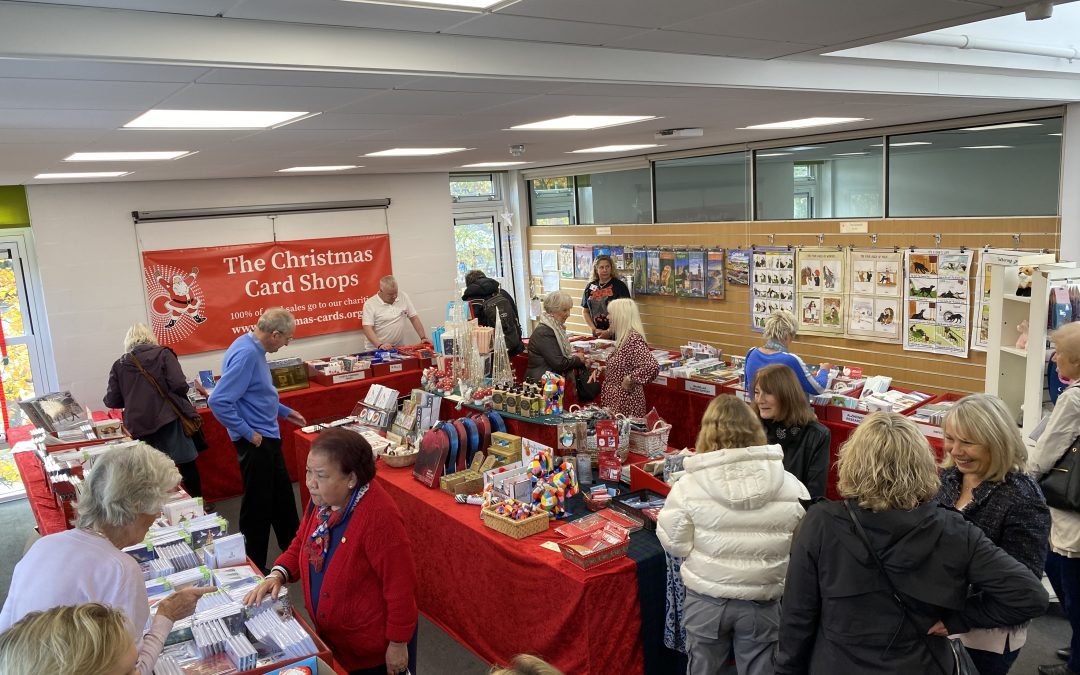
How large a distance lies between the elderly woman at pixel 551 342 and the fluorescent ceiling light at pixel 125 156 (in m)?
2.52

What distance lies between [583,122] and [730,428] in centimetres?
247

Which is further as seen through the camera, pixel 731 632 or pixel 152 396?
pixel 152 396

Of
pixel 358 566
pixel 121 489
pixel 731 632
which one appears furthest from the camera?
pixel 731 632

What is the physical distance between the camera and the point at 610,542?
3.19 metres

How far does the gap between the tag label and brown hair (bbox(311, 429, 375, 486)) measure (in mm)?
3474

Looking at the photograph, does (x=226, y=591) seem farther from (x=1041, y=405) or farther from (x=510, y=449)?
(x=1041, y=405)

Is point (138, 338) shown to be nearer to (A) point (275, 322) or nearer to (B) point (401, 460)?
(A) point (275, 322)

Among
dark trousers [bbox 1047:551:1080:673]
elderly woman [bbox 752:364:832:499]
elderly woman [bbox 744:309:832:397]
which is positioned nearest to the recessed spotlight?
elderly woman [bbox 744:309:832:397]

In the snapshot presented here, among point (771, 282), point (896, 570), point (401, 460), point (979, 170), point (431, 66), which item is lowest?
point (401, 460)

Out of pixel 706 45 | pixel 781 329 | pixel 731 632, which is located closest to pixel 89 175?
pixel 706 45

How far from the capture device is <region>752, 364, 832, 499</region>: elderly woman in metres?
3.37

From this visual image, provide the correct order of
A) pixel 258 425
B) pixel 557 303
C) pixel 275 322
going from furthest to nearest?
1. pixel 557 303
2. pixel 258 425
3. pixel 275 322

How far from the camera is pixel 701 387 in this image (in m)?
5.66

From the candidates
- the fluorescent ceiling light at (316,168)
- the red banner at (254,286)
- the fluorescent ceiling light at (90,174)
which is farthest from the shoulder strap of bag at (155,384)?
the red banner at (254,286)
